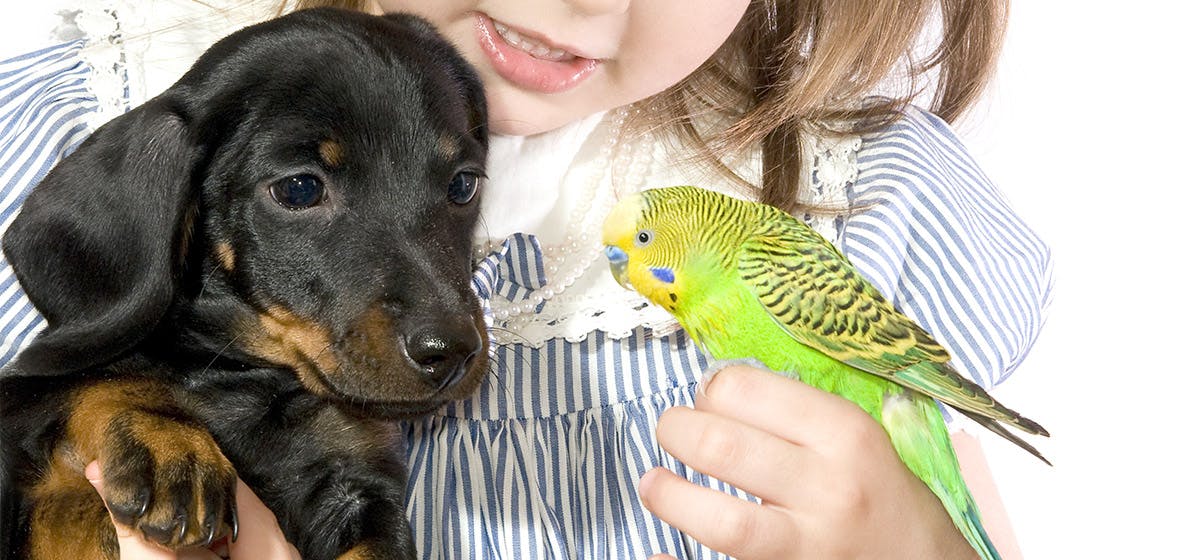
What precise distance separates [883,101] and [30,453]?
3.91 ft

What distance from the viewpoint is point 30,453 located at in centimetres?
106

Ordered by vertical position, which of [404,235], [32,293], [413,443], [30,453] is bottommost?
[413,443]

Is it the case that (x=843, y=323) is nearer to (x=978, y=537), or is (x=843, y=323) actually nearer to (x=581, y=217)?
(x=978, y=537)

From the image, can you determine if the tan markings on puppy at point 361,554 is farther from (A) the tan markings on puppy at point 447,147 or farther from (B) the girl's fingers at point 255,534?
(A) the tan markings on puppy at point 447,147

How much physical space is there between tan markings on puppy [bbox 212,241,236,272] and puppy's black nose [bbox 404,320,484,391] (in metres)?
0.23

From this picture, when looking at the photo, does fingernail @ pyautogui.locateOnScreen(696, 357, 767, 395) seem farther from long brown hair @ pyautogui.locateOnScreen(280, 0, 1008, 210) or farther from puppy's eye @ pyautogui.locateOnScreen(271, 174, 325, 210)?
long brown hair @ pyautogui.locateOnScreen(280, 0, 1008, 210)

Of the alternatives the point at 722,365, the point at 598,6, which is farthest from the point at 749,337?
the point at 598,6

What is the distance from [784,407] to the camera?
887 mm

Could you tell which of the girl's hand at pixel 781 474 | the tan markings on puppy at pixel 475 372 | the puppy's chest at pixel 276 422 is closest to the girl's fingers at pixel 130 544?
the puppy's chest at pixel 276 422

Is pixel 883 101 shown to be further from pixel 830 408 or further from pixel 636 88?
pixel 830 408

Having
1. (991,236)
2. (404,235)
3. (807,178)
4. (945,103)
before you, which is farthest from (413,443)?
(945,103)

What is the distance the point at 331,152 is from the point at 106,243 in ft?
0.68

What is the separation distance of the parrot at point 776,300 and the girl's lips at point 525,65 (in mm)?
564

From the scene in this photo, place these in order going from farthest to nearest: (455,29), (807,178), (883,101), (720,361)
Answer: (883,101)
(807,178)
(455,29)
(720,361)
